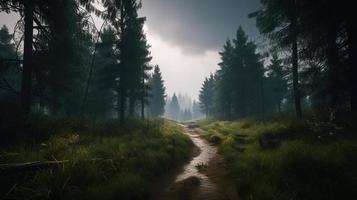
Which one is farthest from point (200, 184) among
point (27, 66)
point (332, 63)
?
point (27, 66)

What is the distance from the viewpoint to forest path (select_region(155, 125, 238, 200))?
5.80 m

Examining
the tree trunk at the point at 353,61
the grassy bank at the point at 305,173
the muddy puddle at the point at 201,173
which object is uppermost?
the tree trunk at the point at 353,61

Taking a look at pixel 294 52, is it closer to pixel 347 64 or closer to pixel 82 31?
pixel 347 64

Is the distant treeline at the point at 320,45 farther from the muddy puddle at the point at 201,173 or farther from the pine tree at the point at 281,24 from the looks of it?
the muddy puddle at the point at 201,173

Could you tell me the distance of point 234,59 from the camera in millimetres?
34062

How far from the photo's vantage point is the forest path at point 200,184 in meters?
5.80

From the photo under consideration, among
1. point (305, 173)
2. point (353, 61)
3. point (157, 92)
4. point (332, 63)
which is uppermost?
point (157, 92)

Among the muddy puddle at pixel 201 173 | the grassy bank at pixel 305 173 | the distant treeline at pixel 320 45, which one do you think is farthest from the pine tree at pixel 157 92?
the grassy bank at pixel 305 173

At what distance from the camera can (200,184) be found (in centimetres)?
685

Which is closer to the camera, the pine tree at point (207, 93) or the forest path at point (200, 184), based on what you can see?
the forest path at point (200, 184)

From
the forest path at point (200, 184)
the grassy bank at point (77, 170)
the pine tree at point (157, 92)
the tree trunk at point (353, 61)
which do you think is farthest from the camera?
the pine tree at point (157, 92)

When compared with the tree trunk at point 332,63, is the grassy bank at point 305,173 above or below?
below

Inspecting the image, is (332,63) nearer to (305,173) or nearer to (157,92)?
(305,173)

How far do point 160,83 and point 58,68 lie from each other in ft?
134
